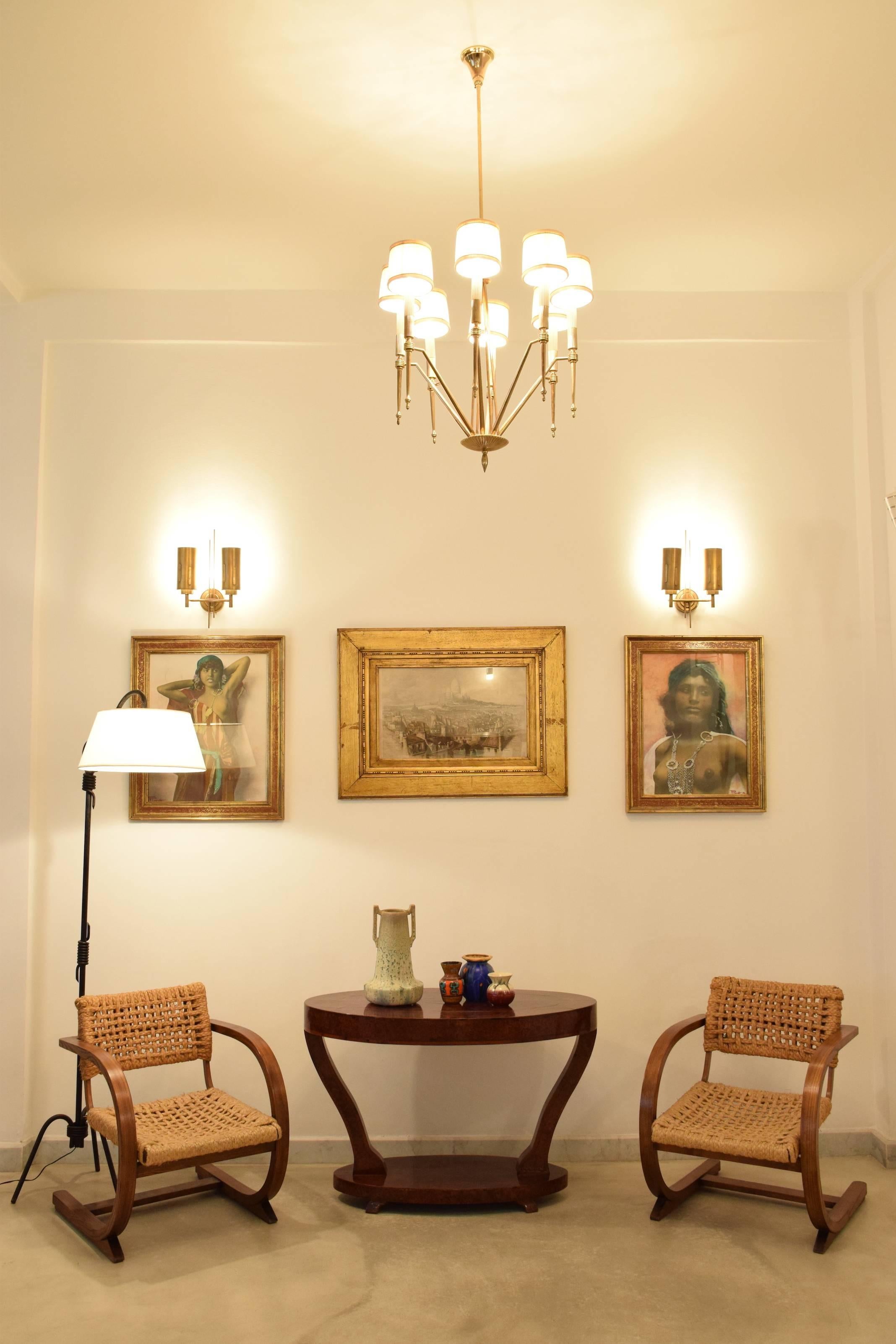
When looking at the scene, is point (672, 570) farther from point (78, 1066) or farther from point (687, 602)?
point (78, 1066)

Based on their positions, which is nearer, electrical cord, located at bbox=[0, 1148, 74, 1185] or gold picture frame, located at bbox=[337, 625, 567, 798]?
electrical cord, located at bbox=[0, 1148, 74, 1185]

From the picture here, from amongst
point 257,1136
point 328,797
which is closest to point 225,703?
point 328,797

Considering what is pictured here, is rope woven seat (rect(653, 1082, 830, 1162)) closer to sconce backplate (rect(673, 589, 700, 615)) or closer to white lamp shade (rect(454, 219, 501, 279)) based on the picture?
sconce backplate (rect(673, 589, 700, 615))

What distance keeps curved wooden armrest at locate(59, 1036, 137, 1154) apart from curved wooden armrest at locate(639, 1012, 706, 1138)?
171cm

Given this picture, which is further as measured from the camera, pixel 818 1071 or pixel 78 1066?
pixel 78 1066

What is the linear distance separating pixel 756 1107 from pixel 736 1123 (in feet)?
0.65

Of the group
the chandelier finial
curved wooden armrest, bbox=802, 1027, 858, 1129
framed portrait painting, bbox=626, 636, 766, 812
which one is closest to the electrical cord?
framed portrait painting, bbox=626, 636, 766, 812

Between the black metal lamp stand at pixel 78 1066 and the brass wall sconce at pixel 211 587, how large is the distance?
49 cm

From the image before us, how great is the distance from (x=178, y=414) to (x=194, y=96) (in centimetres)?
157

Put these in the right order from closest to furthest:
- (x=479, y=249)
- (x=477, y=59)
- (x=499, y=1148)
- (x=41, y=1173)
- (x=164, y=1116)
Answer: (x=479, y=249), (x=477, y=59), (x=164, y=1116), (x=41, y=1173), (x=499, y=1148)

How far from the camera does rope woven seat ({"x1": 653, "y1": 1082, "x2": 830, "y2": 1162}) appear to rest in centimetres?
353

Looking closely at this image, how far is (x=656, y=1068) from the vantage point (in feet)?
12.7

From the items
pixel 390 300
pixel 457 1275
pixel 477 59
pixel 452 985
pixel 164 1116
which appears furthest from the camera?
pixel 452 985

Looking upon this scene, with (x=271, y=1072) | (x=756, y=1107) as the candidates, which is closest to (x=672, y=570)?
(x=756, y=1107)
